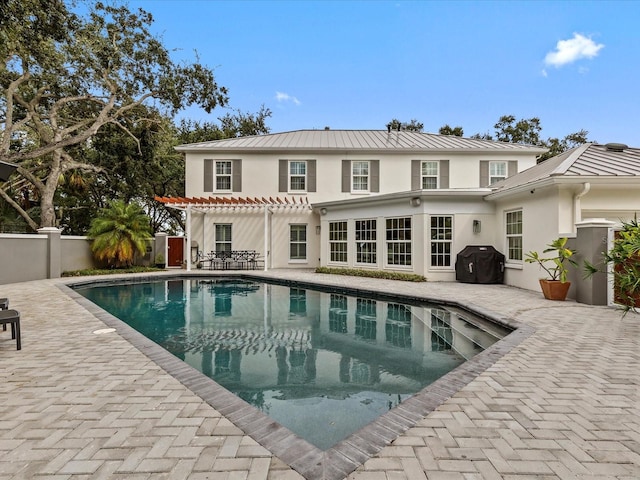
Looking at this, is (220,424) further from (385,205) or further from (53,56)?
(53,56)

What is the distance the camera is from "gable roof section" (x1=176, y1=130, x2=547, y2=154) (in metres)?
15.5

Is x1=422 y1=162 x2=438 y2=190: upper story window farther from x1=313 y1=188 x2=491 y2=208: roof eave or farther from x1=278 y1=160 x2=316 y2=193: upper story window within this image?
x1=278 y1=160 x2=316 y2=193: upper story window

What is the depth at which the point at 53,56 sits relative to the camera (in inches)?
463

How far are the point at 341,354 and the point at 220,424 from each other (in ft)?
8.99

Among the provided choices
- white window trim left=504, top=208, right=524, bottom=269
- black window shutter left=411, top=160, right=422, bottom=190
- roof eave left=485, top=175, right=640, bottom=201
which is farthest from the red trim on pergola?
roof eave left=485, top=175, right=640, bottom=201

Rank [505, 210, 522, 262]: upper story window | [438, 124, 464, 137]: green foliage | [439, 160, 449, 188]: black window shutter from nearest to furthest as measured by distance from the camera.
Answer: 1. [505, 210, 522, 262]: upper story window
2. [439, 160, 449, 188]: black window shutter
3. [438, 124, 464, 137]: green foliage

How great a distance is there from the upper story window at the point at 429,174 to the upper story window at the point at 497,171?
6.96 feet

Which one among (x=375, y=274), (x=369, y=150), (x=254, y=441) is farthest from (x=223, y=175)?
(x=254, y=441)

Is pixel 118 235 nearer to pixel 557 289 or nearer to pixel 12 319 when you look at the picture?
pixel 12 319

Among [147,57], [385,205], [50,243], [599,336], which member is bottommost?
[599,336]

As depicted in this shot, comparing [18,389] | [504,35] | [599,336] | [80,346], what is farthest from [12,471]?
[504,35]

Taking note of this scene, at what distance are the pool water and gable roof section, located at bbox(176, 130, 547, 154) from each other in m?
8.18

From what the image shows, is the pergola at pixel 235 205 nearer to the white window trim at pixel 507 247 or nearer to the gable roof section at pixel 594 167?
the white window trim at pixel 507 247

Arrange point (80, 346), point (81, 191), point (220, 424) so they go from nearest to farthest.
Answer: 1. point (220, 424)
2. point (80, 346)
3. point (81, 191)
